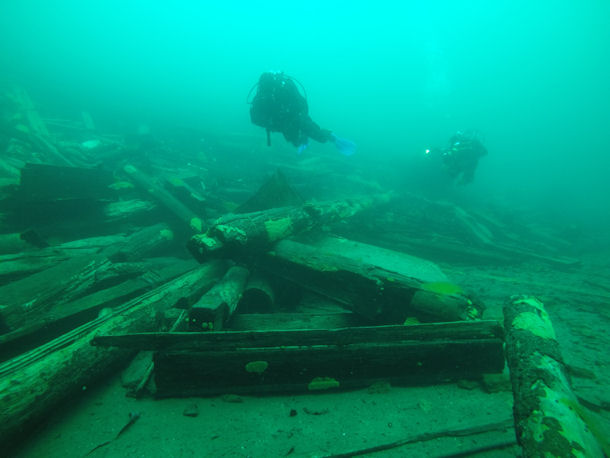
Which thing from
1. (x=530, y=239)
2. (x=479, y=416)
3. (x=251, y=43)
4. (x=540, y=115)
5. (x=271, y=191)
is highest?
(x=251, y=43)

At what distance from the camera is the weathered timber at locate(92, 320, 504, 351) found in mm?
2131

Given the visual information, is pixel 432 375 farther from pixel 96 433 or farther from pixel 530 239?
pixel 530 239

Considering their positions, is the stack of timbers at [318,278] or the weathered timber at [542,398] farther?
the stack of timbers at [318,278]

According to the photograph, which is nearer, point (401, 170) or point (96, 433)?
point (96, 433)

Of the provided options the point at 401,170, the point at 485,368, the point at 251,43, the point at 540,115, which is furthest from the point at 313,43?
the point at 485,368

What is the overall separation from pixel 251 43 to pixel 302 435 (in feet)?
618

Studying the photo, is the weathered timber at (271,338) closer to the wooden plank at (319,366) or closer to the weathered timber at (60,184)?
the wooden plank at (319,366)

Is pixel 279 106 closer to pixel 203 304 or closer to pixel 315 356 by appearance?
pixel 203 304

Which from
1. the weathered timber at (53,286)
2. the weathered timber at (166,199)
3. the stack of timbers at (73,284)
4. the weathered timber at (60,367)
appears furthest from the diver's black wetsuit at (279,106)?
the weathered timber at (60,367)

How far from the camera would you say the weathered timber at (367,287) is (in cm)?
283

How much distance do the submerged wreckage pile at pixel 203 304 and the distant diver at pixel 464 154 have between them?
6.97 m

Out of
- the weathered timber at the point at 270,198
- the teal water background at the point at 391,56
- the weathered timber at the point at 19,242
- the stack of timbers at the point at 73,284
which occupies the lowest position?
the stack of timbers at the point at 73,284

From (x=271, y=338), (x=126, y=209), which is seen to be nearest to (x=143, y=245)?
(x=126, y=209)

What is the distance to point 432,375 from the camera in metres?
2.45
